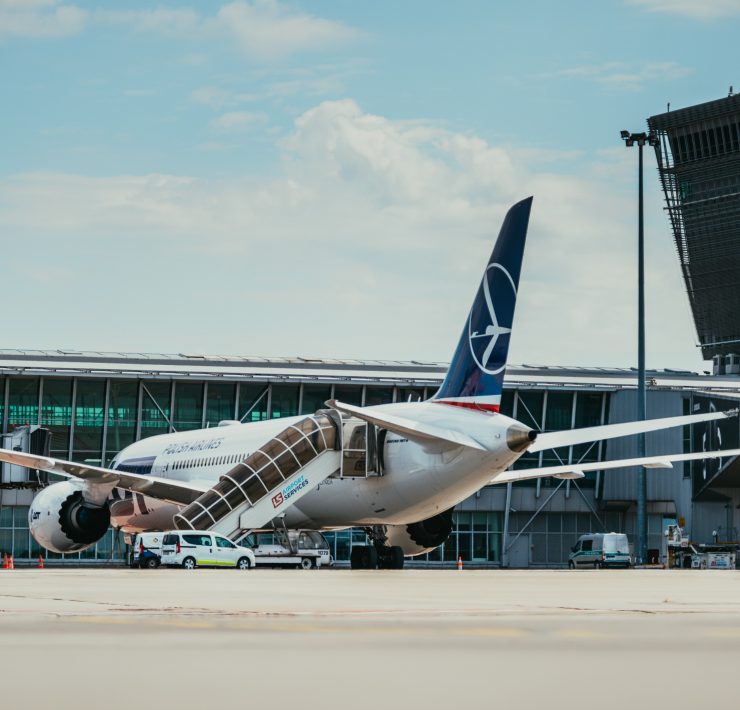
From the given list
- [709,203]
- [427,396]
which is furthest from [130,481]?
[709,203]

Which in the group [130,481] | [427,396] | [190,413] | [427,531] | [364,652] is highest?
[427,396]

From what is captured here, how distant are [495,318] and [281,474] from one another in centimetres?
697

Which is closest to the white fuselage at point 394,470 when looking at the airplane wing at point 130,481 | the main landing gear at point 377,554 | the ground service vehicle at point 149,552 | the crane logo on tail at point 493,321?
the main landing gear at point 377,554

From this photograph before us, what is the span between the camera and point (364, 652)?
880 cm

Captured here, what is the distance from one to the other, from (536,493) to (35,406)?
24.6 m

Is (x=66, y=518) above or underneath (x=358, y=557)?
above

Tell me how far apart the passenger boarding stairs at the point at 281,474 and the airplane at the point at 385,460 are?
0.03 meters

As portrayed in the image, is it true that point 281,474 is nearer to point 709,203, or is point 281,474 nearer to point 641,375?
point 641,375

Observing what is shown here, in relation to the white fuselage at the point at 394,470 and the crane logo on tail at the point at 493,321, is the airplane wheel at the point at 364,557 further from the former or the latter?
the crane logo on tail at the point at 493,321

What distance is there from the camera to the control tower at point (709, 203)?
4252 inches

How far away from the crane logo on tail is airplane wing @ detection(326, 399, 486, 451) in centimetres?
177

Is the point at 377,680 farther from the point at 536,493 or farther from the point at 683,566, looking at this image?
the point at 536,493

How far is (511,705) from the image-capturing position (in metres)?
6.18

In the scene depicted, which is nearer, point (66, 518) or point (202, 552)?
point (202, 552)
